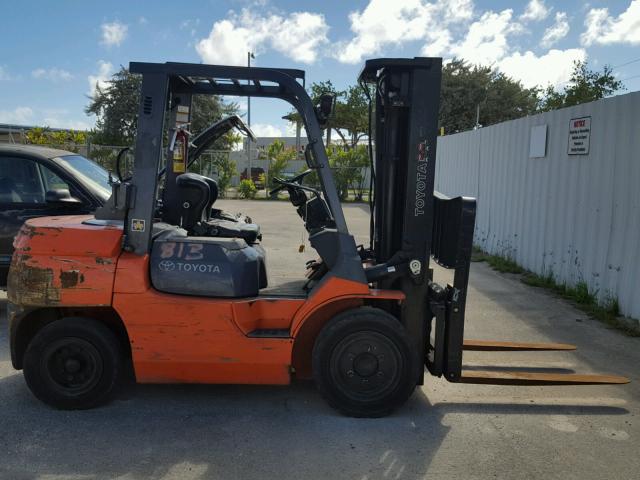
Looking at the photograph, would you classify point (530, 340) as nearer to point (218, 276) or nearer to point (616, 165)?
point (616, 165)

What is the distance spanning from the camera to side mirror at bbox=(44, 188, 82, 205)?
20.2ft

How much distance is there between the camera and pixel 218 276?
4.02m

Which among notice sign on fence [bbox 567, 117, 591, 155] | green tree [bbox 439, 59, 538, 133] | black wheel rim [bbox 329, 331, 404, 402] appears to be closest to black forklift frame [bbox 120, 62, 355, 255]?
black wheel rim [bbox 329, 331, 404, 402]

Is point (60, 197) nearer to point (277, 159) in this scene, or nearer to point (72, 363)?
point (72, 363)

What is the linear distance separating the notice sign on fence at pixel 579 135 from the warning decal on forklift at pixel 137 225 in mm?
6388

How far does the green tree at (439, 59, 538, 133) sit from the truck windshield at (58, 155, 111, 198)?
31.3 m

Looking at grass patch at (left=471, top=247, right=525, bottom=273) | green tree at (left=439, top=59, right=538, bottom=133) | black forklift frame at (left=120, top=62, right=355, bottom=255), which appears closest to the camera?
black forklift frame at (left=120, top=62, right=355, bottom=255)

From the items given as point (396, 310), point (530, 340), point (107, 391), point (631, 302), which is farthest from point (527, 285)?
point (107, 391)

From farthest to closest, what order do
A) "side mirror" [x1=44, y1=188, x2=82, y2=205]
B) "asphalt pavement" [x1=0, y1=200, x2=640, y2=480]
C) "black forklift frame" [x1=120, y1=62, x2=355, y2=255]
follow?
"side mirror" [x1=44, y1=188, x2=82, y2=205] → "black forklift frame" [x1=120, y1=62, x2=355, y2=255] → "asphalt pavement" [x1=0, y1=200, x2=640, y2=480]

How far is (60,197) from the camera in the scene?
20.4 ft

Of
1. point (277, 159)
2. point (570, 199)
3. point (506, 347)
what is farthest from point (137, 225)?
point (277, 159)

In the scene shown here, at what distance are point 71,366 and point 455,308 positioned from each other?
2.99m

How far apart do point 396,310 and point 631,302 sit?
386 centimetres

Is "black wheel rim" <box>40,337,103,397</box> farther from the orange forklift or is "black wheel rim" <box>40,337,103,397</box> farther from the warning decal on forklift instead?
the warning decal on forklift
